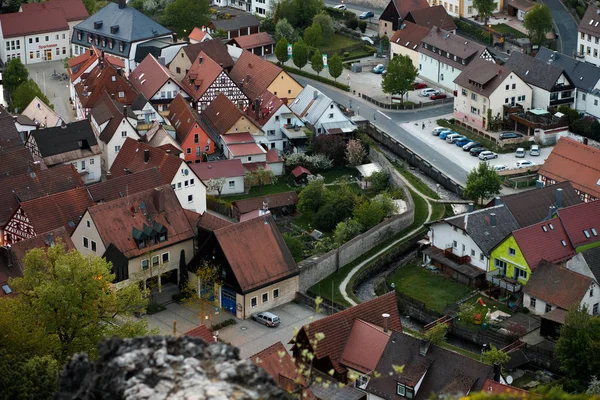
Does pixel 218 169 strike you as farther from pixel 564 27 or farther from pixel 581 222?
pixel 564 27

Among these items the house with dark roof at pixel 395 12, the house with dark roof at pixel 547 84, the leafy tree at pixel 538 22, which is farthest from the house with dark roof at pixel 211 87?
the leafy tree at pixel 538 22

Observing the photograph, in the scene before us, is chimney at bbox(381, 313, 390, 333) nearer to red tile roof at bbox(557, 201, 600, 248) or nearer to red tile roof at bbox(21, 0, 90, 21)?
red tile roof at bbox(557, 201, 600, 248)

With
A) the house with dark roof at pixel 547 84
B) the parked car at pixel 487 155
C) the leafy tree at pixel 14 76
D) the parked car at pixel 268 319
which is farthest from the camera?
the leafy tree at pixel 14 76

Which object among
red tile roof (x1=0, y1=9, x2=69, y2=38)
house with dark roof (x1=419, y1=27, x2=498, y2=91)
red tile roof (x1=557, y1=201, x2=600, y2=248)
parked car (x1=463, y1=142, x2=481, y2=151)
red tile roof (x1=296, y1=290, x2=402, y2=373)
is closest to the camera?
red tile roof (x1=296, y1=290, x2=402, y2=373)

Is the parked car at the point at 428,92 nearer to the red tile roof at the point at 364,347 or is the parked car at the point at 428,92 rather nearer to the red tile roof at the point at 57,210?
the red tile roof at the point at 57,210

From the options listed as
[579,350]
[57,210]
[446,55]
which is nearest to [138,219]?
[57,210]

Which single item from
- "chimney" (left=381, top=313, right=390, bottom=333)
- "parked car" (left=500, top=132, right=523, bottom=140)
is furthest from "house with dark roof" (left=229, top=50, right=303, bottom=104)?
"chimney" (left=381, top=313, right=390, bottom=333)
